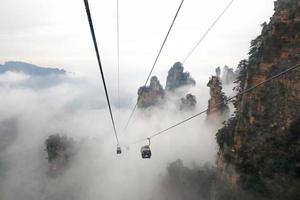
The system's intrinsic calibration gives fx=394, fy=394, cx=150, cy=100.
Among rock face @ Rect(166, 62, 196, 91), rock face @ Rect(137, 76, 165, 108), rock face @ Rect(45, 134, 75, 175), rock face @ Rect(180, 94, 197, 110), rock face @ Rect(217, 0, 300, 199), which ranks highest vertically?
rock face @ Rect(166, 62, 196, 91)

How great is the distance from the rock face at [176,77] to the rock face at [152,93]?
5.50 m

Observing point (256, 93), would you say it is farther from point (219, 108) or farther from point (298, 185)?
point (219, 108)

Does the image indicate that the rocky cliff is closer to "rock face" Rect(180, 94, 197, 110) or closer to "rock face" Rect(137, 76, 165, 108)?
"rock face" Rect(137, 76, 165, 108)

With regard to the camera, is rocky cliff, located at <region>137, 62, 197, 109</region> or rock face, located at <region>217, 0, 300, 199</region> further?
rocky cliff, located at <region>137, 62, 197, 109</region>

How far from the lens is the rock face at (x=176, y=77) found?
119m

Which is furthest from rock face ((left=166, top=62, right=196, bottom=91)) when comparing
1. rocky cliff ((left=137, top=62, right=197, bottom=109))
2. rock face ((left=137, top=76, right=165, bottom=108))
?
rock face ((left=137, top=76, right=165, bottom=108))

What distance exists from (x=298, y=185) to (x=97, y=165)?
9673 centimetres

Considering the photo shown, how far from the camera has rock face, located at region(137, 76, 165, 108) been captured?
11238cm

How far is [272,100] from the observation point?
32.0 m

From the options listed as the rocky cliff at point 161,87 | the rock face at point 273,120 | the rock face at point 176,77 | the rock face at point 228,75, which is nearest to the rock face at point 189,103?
the rocky cliff at point 161,87

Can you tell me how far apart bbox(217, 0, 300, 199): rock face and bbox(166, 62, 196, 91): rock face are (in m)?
82.5

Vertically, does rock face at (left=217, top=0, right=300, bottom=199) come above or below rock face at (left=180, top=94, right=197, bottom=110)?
below

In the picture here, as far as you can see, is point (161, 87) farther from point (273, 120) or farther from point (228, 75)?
point (273, 120)

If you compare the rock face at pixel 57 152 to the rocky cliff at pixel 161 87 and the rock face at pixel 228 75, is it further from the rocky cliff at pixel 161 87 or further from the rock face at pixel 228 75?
the rock face at pixel 228 75
